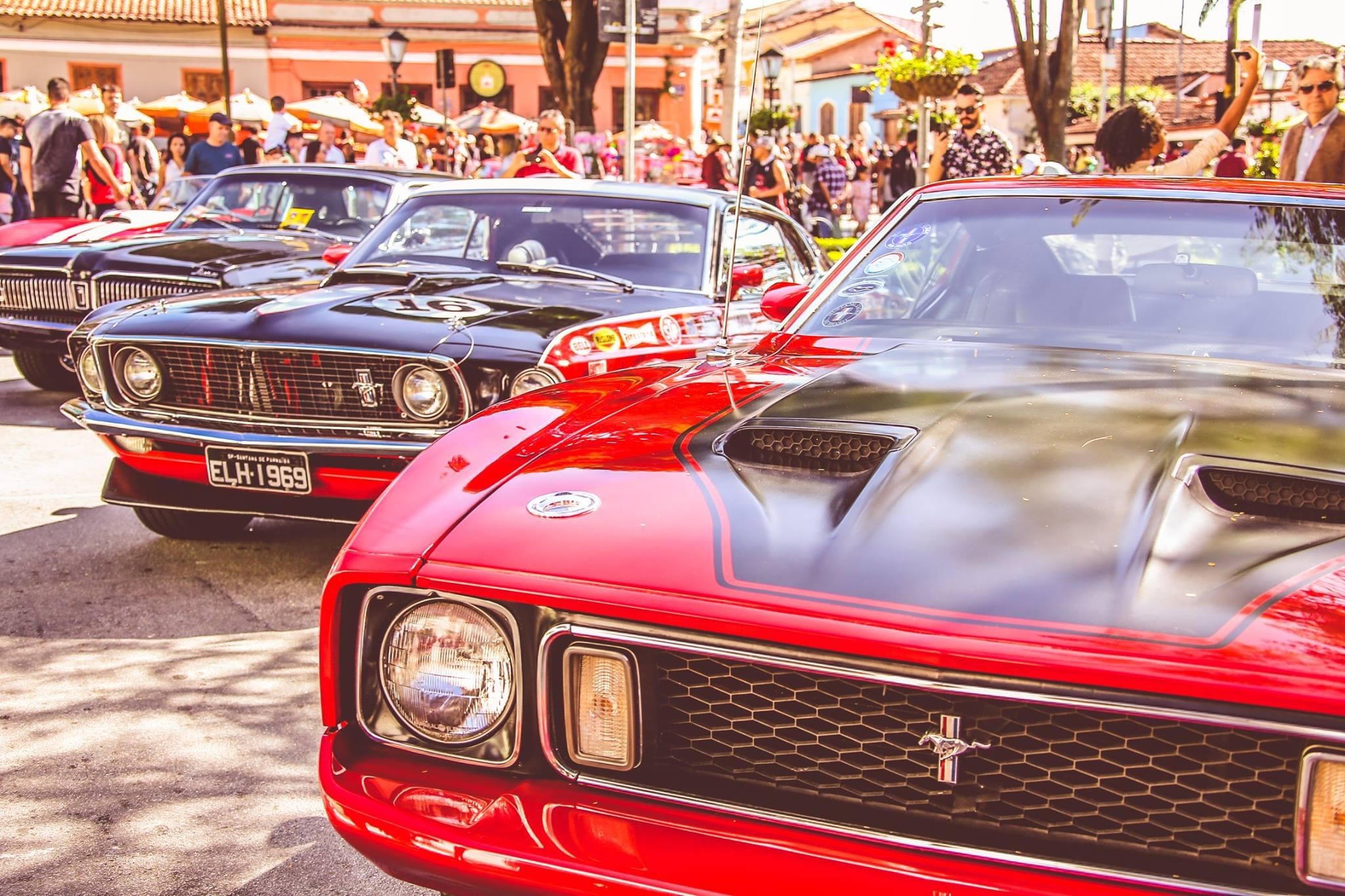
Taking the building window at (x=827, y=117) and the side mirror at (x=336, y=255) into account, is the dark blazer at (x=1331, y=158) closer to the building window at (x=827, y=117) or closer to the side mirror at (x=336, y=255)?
the side mirror at (x=336, y=255)

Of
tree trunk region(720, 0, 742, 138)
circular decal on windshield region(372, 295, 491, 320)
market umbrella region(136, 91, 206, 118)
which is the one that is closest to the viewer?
circular decal on windshield region(372, 295, 491, 320)

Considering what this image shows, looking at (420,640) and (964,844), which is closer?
(964,844)

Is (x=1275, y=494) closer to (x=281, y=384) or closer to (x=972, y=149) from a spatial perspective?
(x=281, y=384)

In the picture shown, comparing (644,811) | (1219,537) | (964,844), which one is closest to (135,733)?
(644,811)

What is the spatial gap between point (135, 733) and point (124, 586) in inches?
55.3

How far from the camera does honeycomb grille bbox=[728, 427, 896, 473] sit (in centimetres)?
204

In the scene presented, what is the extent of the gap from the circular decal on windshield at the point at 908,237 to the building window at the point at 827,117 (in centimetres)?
5173

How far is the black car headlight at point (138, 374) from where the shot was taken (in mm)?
4758

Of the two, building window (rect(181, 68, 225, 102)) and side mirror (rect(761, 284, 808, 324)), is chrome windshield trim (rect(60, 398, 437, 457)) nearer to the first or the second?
side mirror (rect(761, 284, 808, 324))

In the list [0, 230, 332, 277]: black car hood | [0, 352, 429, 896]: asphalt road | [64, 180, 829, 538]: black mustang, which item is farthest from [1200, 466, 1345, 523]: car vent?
[0, 230, 332, 277]: black car hood

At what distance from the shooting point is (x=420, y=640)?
1876mm

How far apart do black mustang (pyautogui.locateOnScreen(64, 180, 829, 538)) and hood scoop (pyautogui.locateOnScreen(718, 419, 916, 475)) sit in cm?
182

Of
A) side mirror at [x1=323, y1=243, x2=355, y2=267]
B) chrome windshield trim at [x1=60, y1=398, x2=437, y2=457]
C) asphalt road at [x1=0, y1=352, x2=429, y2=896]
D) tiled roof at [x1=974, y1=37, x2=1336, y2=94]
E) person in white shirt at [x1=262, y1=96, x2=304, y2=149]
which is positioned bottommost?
asphalt road at [x1=0, y1=352, x2=429, y2=896]

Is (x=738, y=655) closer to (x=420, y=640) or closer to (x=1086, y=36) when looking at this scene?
(x=420, y=640)
